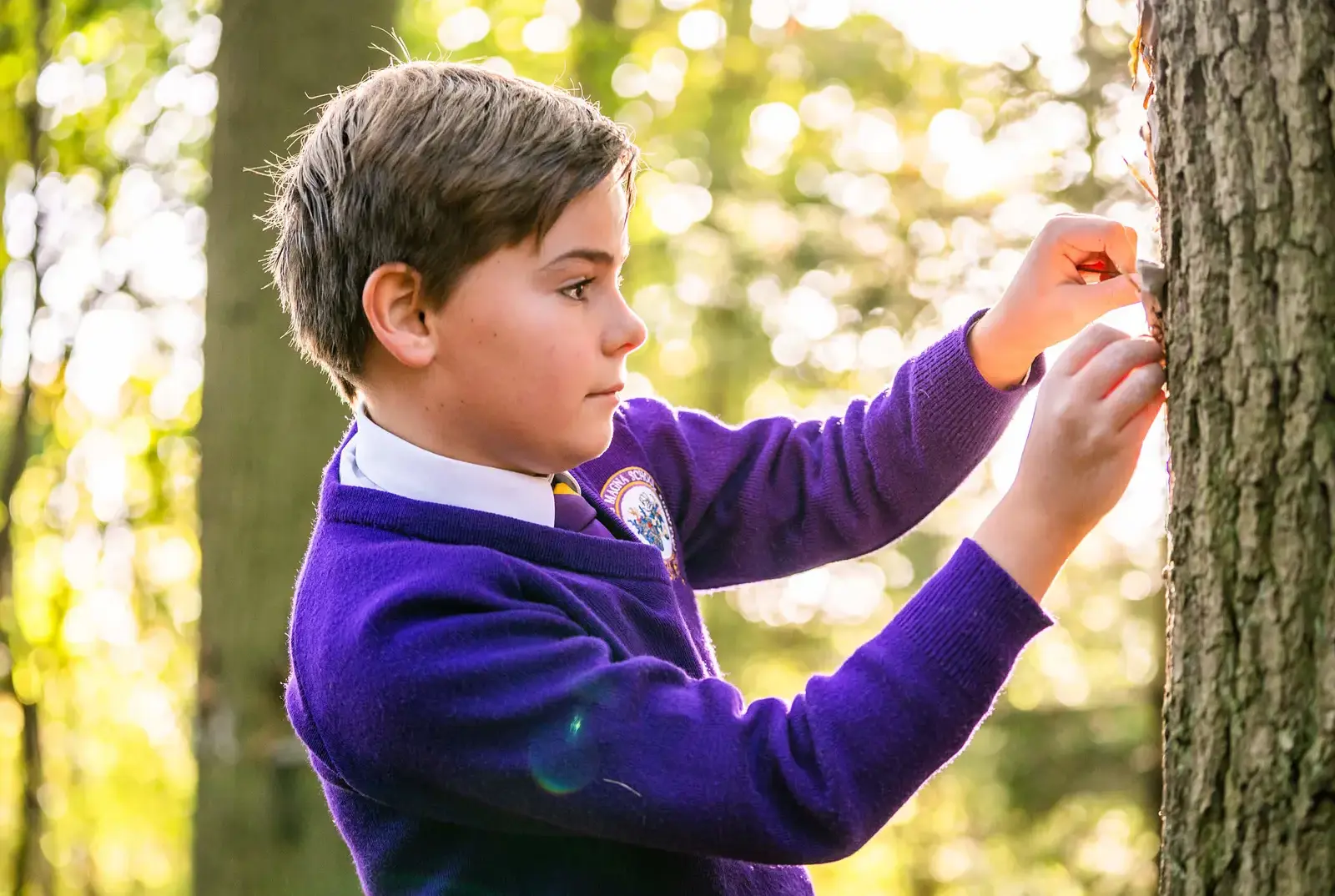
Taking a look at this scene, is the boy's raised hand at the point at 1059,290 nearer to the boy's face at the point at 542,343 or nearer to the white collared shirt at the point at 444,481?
the boy's face at the point at 542,343

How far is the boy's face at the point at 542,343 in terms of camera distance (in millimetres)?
1625

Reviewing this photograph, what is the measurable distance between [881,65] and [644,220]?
75.0 inches

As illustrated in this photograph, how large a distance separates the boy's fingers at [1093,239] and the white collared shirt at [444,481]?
2.67ft

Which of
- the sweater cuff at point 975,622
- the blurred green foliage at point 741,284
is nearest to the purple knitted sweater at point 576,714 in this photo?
the sweater cuff at point 975,622

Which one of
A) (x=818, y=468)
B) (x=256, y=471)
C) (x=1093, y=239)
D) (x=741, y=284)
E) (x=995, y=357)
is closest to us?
(x=1093, y=239)

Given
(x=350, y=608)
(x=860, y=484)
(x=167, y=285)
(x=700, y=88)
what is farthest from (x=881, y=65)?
(x=350, y=608)

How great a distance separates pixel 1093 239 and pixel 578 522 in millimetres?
823

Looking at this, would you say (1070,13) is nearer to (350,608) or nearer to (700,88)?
(700,88)

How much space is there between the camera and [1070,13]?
5844mm

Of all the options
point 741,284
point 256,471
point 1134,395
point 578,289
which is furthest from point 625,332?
point 741,284

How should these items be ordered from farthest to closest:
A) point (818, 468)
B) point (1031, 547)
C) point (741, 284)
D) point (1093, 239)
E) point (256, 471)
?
point (741, 284) → point (256, 471) → point (818, 468) → point (1093, 239) → point (1031, 547)

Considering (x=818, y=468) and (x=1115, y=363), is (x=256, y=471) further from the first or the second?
(x=1115, y=363)

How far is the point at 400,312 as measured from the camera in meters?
1.69

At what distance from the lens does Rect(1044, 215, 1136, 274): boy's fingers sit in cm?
170
